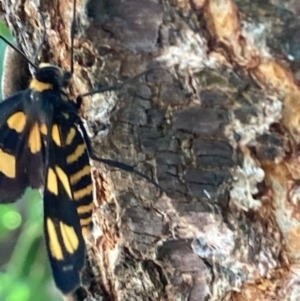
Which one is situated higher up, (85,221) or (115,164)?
(115,164)

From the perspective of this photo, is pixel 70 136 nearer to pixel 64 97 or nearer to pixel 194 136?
pixel 64 97

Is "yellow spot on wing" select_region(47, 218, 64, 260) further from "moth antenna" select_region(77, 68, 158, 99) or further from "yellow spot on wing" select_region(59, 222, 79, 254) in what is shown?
"moth antenna" select_region(77, 68, 158, 99)

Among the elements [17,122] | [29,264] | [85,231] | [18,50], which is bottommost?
[29,264]

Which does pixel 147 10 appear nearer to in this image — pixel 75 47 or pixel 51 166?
pixel 75 47

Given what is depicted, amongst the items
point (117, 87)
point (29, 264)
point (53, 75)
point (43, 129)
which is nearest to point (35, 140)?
point (43, 129)

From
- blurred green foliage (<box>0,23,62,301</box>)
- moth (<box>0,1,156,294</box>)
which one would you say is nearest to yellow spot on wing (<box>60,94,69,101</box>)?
moth (<box>0,1,156,294</box>)
